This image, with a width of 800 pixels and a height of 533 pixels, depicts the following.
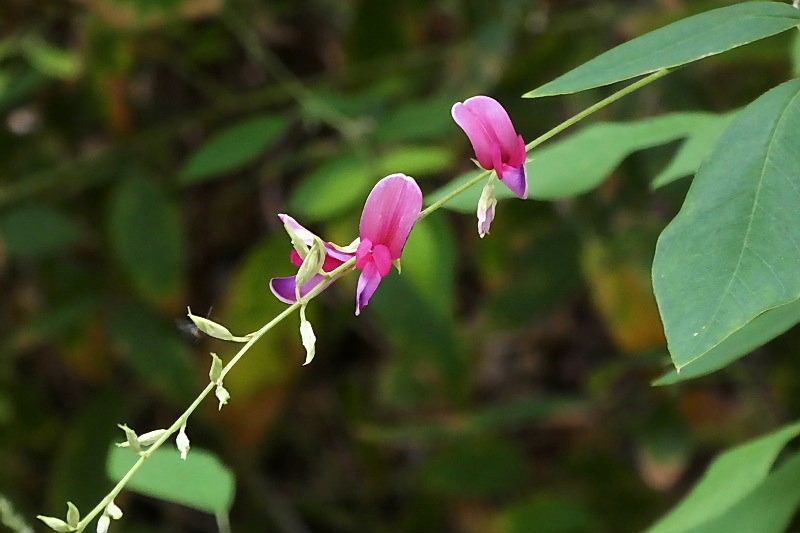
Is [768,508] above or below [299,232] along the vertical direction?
below

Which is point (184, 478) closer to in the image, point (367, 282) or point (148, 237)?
point (367, 282)

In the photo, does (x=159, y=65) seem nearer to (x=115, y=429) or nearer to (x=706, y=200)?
(x=115, y=429)

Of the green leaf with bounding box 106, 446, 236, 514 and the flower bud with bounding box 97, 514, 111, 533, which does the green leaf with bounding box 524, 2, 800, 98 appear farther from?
the green leaf with bounding box 106, 446, 236, 514

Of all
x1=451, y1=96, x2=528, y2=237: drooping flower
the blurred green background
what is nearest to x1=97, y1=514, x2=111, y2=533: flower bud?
x1=451, y1=96, x2=528, y2=237: drooping flower

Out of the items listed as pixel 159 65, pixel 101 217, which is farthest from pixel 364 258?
pixel 159 65

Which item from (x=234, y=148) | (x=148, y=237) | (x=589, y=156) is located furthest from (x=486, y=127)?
(x=148, y=237)
